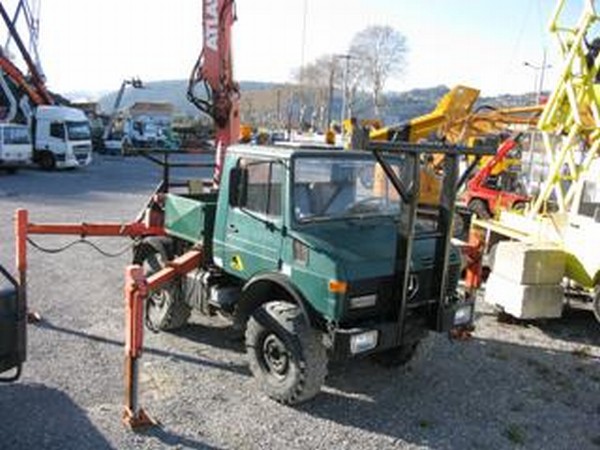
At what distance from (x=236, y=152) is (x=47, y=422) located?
117 inches

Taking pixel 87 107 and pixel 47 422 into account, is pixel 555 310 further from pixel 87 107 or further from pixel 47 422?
pixel 87 107

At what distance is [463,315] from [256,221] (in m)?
2.14

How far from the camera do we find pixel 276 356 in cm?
611

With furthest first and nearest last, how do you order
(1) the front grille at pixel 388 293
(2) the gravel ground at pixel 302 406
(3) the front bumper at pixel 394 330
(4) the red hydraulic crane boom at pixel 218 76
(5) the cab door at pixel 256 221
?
1. (4) the red hydraulic crane boom at pixel 218 76
2. (5) the cab door at pixel 256 221
3. (1) the front grille at pixel 388 293
4. (3) the front bumper at pixel 394 330
5. (2) the gravel ground at pixel 302 406

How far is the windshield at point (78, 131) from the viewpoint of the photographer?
29594mm

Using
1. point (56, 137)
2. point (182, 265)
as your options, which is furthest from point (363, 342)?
point (56, 137)

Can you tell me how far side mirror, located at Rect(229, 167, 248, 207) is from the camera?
6410 millimetres

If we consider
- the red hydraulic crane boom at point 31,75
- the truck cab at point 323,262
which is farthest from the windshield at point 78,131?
the truck cab at point 323,262

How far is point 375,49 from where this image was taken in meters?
72.7

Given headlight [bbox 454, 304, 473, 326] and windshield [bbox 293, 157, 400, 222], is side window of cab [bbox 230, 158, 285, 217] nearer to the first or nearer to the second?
windshield [bbox 293, 157, 400, 222]

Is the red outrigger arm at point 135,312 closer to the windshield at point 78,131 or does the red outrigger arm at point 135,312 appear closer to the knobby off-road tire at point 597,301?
the knobby off-road tire at point 597,301

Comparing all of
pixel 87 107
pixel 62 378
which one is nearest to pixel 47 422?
pixel 62 378

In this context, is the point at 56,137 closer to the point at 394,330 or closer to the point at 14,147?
the point at 14,147

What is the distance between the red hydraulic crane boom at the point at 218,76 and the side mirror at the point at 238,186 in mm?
4197
